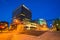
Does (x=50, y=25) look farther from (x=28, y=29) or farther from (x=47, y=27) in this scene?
(x=28, y=29)

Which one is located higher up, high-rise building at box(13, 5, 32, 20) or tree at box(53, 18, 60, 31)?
high-rise building at box(13, 5, 32, 20)

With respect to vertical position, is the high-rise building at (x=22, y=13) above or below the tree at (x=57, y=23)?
above

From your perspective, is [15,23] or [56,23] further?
[15,23]

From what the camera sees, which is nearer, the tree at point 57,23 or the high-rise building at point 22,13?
the tree at point 57,23

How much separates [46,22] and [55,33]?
202 millimetres

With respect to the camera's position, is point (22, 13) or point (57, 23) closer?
point (57, 23)

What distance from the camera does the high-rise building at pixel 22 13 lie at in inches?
73.3

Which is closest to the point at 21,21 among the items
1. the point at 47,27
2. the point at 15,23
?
the point at 15,23

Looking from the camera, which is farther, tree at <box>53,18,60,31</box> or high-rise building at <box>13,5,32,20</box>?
high-rise building at <box>13,5,32,20</box>

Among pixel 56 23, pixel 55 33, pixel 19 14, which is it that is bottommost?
pixel 55 33

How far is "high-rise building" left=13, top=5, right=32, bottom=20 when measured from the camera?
6.11ft

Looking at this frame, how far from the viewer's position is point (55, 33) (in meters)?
1.71

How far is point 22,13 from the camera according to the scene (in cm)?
185

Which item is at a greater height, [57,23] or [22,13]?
[22,13]
